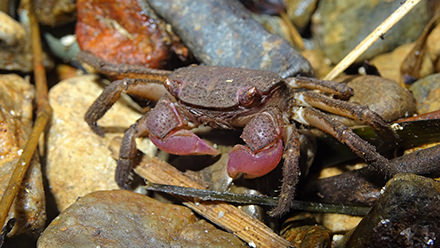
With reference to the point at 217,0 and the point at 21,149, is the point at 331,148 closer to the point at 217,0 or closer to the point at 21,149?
the point at 217,0

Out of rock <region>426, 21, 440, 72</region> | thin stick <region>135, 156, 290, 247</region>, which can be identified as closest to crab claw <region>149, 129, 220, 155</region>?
thin stick <region>135, 156, 290, 247</region>

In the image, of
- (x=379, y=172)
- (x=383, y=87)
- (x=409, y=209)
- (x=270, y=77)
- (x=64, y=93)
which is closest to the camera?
(x=409, y=209)

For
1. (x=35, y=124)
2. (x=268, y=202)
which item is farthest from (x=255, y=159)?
(x=35, y=124)

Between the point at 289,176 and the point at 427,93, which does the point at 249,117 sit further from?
the point at 427,93

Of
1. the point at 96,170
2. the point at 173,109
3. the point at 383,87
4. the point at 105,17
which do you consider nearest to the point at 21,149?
the point at 96,170

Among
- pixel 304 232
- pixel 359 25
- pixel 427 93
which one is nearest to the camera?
pixel 304 232

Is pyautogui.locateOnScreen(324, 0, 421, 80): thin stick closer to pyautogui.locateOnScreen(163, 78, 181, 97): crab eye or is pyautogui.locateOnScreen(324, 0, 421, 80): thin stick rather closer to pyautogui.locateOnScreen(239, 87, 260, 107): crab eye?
pyautogui.locateOnScreen(239, 87, 260, 107): crab eye
